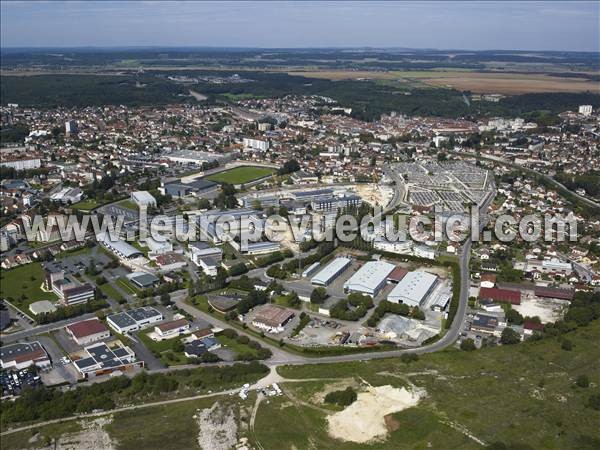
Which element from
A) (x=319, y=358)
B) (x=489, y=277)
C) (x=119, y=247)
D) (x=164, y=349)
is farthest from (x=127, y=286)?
(x=489, y=277)

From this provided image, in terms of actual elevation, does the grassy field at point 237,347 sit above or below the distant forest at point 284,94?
below

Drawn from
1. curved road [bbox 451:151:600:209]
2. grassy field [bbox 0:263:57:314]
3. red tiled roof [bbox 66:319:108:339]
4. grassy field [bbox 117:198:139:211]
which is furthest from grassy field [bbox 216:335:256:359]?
curved road [bbox 451:151:600:209]

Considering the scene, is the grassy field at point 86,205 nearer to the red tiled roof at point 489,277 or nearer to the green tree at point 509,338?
the red tiled roof at point 489,277

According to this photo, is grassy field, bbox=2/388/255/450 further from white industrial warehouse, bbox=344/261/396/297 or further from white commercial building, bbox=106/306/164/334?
white industrial warehouse, bbox=344/261/396/297

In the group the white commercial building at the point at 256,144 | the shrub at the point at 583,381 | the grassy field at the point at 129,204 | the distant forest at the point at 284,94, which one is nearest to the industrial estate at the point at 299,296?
the shrub at the point at 583,381

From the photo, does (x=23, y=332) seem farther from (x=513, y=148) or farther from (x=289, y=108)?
(x=289, y=108)

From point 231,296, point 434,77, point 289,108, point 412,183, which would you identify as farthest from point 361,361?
point 434,77

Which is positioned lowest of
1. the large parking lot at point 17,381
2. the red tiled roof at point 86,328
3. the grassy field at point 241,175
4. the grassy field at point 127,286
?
the large parking lot at point 17,381
